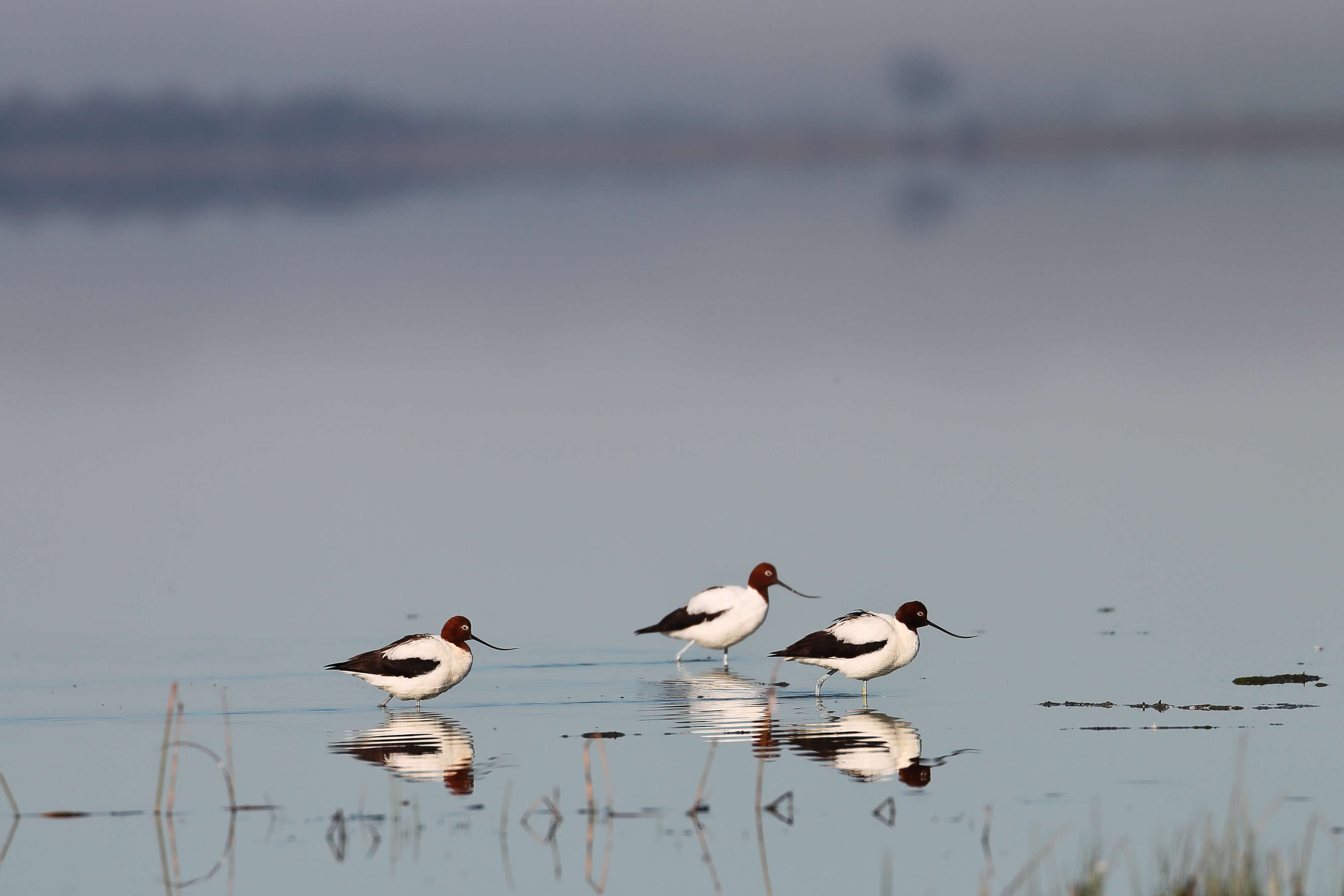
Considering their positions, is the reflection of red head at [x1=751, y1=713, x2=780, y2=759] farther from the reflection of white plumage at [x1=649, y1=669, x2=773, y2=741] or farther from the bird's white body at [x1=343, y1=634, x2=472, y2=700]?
the bird's white body at [x1=343, y1=634, x2=472, y2=700]

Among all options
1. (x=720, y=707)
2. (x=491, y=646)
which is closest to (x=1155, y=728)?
(x=720, y=707)

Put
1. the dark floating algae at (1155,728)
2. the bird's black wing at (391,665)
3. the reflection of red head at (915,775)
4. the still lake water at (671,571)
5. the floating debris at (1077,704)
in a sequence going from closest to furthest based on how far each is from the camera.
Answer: the still lake water at (671,571) < the reflection of red head at (915,775) < the dark floating algae at (1155,728) < the floating debris at (1077,704) < the bird's black wing at (391,665)

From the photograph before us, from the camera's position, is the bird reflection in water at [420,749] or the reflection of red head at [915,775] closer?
the reflection of red head at [915,775]

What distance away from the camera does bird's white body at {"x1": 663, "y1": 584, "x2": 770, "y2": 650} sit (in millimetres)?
17547

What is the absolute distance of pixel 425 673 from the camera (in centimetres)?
1521

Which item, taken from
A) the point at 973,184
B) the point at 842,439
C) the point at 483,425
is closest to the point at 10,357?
the point at 483,425

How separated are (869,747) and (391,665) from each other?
370cm

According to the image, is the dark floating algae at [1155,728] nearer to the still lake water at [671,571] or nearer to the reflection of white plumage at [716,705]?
the still lake water at [671,571]

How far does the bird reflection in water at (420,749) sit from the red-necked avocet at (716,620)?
2.88m

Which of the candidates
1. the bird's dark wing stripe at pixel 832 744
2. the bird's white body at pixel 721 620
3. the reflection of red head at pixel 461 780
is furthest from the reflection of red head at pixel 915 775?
the bird's white body at pixel 721 620

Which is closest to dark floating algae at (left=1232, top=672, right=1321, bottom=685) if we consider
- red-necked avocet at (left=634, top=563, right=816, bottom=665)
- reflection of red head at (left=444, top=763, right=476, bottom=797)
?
red-necked avocet at (left=634, top=563, right=816, bottom=665)

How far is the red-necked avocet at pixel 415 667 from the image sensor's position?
49.8 feet

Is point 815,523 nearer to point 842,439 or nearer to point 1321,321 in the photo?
point 842,439

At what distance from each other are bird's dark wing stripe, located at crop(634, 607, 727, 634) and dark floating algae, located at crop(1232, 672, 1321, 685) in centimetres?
440
